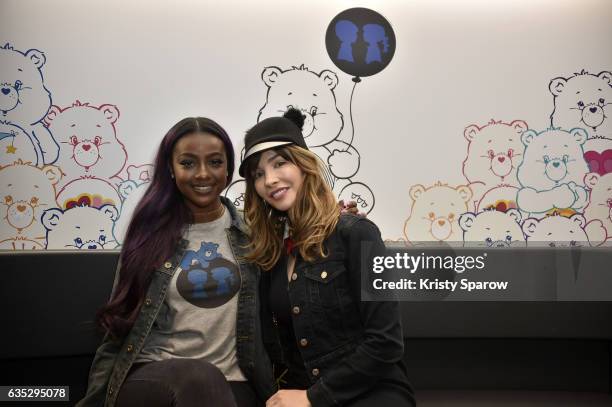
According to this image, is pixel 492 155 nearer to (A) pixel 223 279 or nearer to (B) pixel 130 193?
(A) pixel 223 279

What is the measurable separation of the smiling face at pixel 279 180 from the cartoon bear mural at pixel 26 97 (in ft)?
4.67

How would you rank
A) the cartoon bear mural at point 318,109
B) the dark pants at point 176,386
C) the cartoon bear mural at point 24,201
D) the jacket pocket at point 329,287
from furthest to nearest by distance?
the cartoon bear mural at point 318,109
the cartoon bear mural at point 24,201
the jacket pocket at point 329,287
the dark pants at point 176,386

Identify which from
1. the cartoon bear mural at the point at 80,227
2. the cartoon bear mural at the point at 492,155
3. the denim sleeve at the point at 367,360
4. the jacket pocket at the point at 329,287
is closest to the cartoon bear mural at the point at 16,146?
the cartoon bear mural at the point at 80,227

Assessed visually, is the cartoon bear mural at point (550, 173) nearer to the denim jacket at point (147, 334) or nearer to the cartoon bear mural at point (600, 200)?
the cartoon bear mural at point (600, 200)

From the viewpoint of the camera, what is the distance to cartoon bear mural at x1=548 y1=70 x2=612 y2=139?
2770 mm

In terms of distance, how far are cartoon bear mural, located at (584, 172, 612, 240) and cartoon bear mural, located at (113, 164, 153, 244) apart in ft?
7.76

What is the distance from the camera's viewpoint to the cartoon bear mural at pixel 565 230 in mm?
2748

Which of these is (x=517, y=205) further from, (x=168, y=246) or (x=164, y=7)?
(x=164, y=7)

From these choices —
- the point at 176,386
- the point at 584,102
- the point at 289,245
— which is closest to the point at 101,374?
the point at 176,386

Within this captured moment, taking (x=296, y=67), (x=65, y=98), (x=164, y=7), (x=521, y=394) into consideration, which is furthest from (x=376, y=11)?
(x=521, y=394)

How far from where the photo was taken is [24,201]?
253 cm

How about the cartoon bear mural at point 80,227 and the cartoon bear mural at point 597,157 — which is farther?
the cartoon bear mural at point 597,157

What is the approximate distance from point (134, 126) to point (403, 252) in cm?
151

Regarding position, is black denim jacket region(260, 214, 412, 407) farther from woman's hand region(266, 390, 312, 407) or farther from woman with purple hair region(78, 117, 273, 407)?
woman with purple hair region(78, 117, 273, 407)
